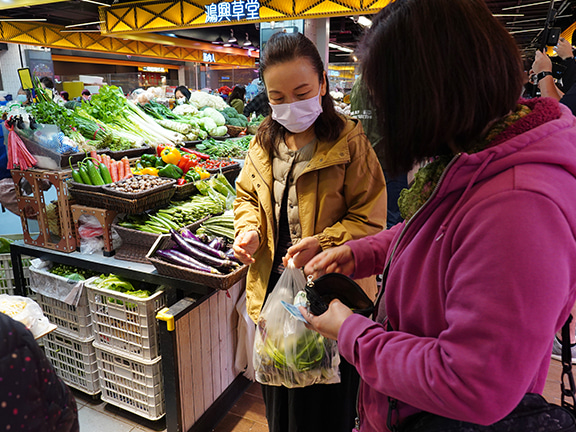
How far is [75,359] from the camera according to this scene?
2777mm

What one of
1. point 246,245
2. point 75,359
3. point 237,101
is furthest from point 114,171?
point 237,101

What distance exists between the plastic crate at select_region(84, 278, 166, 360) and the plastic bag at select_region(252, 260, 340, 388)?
0.99 meters

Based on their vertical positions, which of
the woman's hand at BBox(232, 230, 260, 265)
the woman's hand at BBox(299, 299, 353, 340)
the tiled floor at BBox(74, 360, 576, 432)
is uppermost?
the woman's hand at BBox(299, 299, 353, 340)

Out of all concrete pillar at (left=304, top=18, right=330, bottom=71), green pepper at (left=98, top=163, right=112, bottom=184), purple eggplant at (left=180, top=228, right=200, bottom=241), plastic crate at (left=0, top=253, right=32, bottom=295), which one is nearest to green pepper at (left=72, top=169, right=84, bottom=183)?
green pepper at (left=98, top=163, right=112, bottom=184)

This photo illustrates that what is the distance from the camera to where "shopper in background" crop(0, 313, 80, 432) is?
2.02ft

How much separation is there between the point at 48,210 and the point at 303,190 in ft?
6.46

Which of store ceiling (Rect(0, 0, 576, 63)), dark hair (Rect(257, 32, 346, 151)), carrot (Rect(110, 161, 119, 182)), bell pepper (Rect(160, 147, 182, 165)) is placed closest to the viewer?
dark hair (Rect(257, 32, 346, 151))

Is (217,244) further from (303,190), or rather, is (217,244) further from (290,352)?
(290,352)

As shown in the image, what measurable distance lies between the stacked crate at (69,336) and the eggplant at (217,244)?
90cm

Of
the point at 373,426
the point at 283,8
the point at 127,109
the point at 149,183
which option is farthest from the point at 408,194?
the point at 283,8

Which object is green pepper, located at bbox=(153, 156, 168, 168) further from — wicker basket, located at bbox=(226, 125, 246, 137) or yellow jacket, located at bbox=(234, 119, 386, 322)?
wicker basket, located at bbox=(226, 125, 246, 137)

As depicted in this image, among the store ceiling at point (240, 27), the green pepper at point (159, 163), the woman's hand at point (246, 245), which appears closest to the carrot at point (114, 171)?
the green pepper at point (159, 163)

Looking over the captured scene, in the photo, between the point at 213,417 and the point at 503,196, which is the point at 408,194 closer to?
the point at 503,196

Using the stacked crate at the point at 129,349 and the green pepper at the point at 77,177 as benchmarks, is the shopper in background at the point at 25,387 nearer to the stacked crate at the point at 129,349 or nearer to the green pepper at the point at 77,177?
the stacked crate at the point at 129,349
